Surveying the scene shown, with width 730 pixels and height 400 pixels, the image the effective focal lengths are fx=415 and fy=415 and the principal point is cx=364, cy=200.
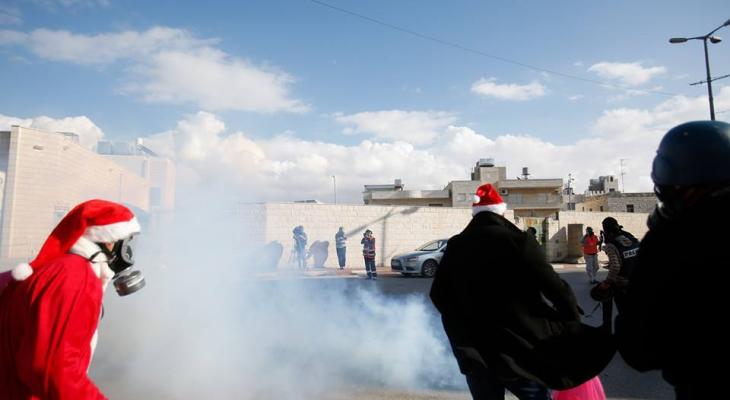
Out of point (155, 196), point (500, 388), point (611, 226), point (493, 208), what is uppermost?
point (155, 196)

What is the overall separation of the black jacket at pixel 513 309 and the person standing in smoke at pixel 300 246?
1447 centimetres

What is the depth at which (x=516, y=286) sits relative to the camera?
2035 mm

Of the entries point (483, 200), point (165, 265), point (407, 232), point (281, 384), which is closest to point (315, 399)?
point (281, 384)

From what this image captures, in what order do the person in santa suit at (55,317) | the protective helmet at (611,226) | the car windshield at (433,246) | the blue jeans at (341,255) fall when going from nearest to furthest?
the person in santa suit at (55,317), the protective helmet at (611,226), the car windshield at (433,246), the blue jeans at (341,255)

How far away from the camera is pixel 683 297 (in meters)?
1.07

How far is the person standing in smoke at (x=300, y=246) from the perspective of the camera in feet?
53.7

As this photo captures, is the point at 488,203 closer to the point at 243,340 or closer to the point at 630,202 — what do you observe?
the point at 243,340

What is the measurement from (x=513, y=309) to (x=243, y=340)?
13.9ft

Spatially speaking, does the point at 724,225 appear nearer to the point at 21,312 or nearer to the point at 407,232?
the point at 21,312

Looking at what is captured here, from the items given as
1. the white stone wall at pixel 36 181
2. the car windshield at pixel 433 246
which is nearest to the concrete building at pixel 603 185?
the car windshield at pixel 433 246

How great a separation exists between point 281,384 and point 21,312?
2974mm

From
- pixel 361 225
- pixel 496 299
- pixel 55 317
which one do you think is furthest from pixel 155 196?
pixel 496 299

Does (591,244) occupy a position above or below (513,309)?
below

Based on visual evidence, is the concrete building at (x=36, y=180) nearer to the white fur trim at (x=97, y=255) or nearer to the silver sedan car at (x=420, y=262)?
the silver sedan car at (x=420, y=262)
